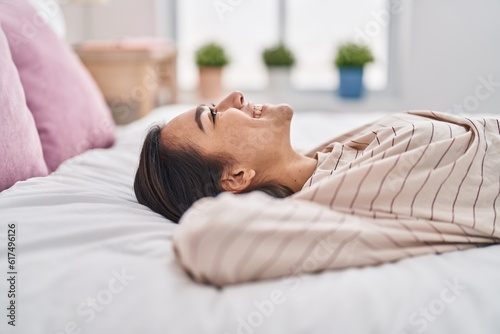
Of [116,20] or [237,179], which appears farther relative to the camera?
[116,20]

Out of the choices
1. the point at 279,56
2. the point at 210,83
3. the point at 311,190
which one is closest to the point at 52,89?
the point at 311,190

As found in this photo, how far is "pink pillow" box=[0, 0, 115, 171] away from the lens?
5.14ft

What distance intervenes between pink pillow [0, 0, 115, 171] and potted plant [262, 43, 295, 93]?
1862 mm

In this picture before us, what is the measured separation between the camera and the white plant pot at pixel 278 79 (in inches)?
140

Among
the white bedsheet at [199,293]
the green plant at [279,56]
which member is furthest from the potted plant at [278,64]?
the white bedsheet at [199,293]

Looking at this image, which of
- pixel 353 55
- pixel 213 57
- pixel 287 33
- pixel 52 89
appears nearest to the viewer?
pixel 52 89

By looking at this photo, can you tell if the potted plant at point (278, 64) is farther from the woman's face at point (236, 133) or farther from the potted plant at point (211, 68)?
the woman's face at point (236, 133)

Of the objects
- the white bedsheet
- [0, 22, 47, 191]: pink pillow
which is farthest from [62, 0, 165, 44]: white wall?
the white bedsheet

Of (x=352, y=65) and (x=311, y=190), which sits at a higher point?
(x=352, y=65)

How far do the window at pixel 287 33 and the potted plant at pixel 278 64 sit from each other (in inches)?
4.7

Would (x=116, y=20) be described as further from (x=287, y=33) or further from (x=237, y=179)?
(x=237, y=179)

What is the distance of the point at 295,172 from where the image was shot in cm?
129

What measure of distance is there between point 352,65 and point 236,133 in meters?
2.36

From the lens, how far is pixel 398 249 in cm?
95
